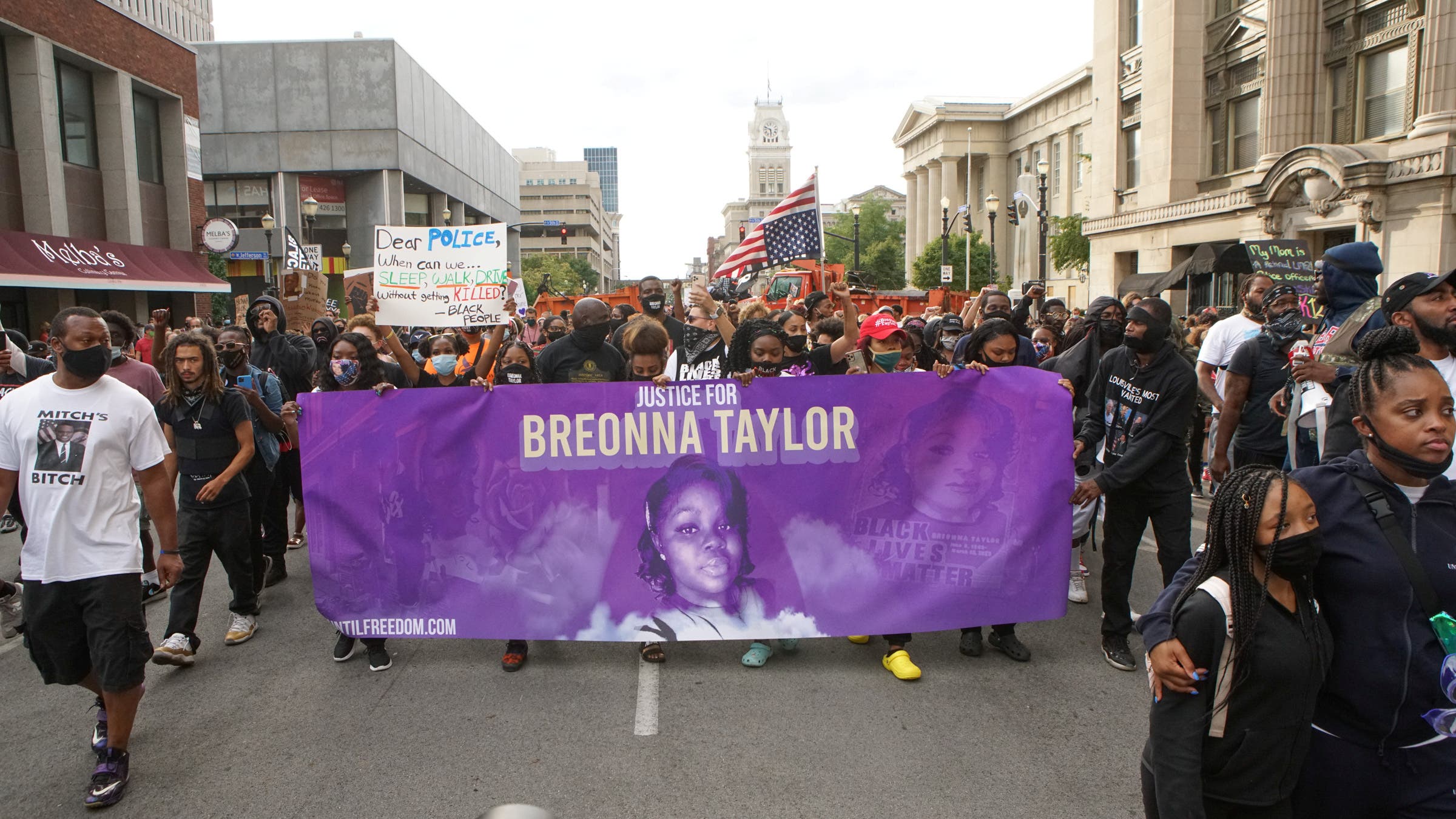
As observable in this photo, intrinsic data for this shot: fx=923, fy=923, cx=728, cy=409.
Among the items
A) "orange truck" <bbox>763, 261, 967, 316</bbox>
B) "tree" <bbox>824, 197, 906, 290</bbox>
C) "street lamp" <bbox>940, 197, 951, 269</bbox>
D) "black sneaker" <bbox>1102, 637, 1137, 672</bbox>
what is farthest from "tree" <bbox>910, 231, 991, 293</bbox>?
"black sneaker" <bbox>1102, 637, 1137, 672</bbox>

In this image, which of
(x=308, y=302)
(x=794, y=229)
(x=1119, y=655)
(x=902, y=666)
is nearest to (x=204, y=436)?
(x=902, y=666)

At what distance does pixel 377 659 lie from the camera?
5.13m

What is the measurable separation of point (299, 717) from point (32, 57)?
23.5 meters

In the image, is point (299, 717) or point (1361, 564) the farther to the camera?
point (299, 717)

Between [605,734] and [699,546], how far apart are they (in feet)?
3.79

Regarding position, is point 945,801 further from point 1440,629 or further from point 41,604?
point 41,604

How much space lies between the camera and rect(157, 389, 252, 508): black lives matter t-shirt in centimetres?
538

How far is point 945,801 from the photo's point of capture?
3627mm

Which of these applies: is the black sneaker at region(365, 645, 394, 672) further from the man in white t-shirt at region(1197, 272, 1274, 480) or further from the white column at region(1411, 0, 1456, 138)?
the white column at region(1411, 0, 1456, 138)

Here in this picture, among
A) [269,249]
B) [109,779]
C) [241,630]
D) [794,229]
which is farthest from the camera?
[269,249]

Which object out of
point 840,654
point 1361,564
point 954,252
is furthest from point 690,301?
point 954,252

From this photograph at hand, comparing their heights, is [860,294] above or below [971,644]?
above

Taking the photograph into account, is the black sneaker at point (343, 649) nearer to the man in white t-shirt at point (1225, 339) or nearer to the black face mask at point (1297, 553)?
the black face mask at point (1297, 553)

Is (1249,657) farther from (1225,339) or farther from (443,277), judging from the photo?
(443,277)
